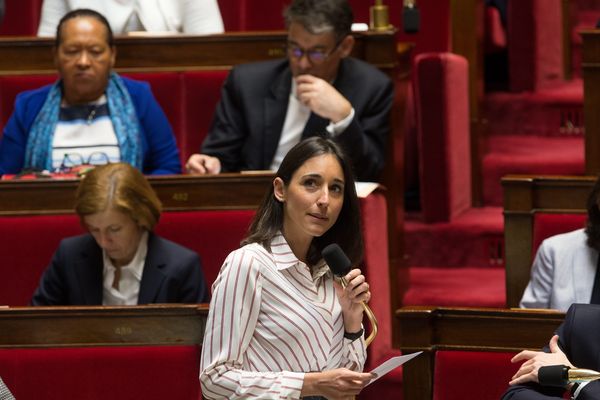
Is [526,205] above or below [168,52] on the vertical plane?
below

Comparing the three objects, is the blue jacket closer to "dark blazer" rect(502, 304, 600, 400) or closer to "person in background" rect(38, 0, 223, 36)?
"person in background" rect(38, 0, 223, 36)

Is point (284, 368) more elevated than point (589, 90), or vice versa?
point (589, 90)

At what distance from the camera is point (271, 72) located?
150cm

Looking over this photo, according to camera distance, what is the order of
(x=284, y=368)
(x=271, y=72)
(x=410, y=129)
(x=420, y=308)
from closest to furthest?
(x=284, y=368), (x=420, y=308), (x=271, y=72), (x=410, y=129)

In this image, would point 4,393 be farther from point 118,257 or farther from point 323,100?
point 323,100

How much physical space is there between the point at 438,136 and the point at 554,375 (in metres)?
0.83

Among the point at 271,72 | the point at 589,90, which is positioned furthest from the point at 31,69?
the point at 589,90

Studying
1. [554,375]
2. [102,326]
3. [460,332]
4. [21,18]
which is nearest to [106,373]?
[102,326]

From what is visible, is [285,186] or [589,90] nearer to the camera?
[285,186]

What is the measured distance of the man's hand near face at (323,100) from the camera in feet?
4.52

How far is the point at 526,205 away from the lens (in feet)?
4.37

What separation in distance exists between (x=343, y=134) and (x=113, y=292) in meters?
0.28

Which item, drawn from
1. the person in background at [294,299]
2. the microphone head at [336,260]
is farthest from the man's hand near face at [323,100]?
the microphone head at [336,260]

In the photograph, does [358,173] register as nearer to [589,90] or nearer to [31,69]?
[589,90]
